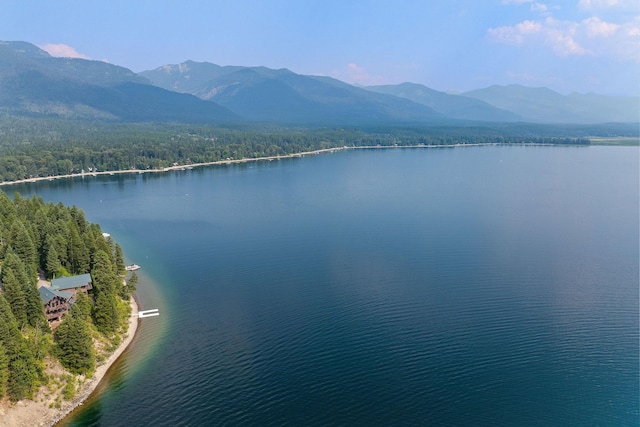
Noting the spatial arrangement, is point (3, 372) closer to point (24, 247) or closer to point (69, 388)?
point (69, 388)

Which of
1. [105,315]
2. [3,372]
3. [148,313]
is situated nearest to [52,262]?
[148,313]

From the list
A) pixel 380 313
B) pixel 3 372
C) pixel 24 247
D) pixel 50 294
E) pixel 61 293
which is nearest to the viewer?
pixel 3 372

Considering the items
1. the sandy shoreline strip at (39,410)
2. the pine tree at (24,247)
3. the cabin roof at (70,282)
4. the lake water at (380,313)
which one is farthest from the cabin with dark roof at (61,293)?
the sandy shoreline strip at (39,410)

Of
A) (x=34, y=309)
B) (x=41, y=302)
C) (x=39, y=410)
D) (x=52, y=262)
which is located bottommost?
(x=39, y=410)

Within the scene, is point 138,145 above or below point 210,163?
above

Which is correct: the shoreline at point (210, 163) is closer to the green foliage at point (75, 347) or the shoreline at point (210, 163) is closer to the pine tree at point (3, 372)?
the green foliage at point (75, 347)

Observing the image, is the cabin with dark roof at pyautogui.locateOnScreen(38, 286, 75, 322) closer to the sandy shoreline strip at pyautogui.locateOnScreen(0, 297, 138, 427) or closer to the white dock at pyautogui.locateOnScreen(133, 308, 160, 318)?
the white dock at pyautogui.locateOnScreen(133, 308, 160, 318)
